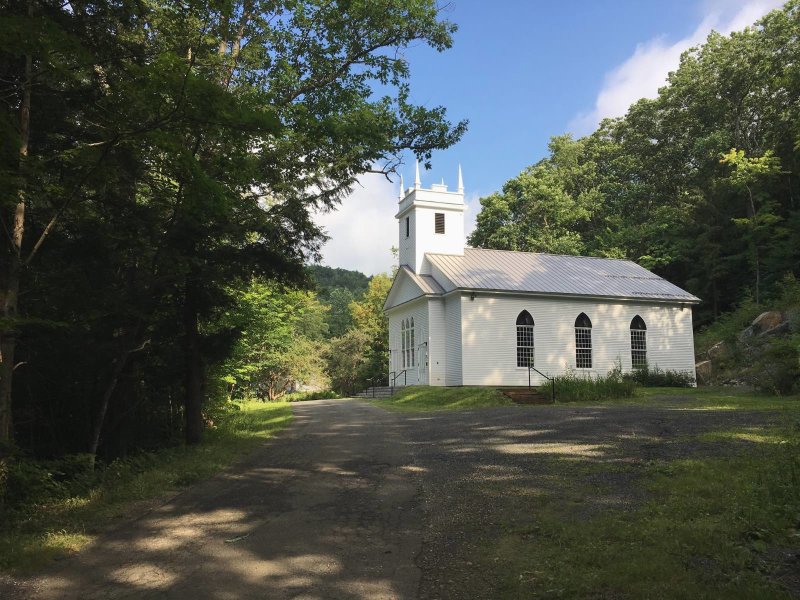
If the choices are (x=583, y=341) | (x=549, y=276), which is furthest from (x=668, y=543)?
(x=549, y=276)

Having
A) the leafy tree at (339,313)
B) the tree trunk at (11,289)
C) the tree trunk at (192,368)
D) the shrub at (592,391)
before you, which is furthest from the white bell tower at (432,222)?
the leafy tree at (339,313)

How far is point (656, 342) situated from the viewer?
28391mm

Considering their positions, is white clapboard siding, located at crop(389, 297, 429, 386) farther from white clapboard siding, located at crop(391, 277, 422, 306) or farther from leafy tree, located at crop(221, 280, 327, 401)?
leafy tree, located at crop(221, 280, 327, 401)

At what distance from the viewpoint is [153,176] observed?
1036 centimetres

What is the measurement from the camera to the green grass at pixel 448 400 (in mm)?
20172

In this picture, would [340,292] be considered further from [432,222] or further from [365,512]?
[365,512]

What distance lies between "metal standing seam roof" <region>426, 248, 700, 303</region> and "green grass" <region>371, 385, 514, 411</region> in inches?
184

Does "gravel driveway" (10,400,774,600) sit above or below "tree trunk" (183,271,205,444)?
below

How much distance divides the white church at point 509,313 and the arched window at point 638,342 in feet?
0.15

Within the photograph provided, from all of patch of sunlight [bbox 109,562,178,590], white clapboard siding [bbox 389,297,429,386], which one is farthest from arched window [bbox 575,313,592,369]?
patch of sunlight [bbox 109,562,178,590]

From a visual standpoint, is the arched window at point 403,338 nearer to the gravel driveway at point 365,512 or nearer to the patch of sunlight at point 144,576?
the gravel driveway at point 365,512

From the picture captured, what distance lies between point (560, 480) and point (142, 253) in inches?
265

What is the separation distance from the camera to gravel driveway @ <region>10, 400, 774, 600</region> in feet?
15.3

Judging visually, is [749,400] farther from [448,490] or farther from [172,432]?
[172,432]
